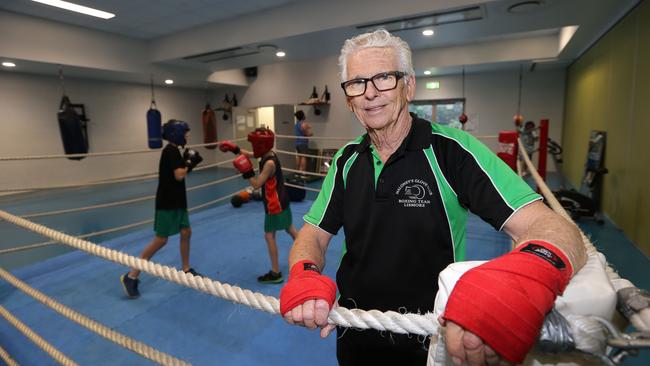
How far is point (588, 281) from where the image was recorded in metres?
0.46

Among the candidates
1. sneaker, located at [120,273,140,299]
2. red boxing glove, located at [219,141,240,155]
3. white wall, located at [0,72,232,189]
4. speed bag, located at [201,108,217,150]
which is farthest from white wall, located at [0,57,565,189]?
sneaker, located at [120,273,140,299]

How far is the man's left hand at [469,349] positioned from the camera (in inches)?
16.3

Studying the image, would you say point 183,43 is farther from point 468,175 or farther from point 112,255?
point 468,175

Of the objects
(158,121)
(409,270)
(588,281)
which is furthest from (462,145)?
(158,121)

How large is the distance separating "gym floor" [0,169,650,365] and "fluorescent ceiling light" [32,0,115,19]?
2.76 meters

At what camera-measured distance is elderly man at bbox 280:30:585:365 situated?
78 cm

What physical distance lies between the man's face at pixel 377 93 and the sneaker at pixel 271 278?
2.14 m

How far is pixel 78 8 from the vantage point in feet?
14.7

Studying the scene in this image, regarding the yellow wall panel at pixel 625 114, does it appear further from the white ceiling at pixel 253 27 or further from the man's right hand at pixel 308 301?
the man's right hand at pixel 308 301

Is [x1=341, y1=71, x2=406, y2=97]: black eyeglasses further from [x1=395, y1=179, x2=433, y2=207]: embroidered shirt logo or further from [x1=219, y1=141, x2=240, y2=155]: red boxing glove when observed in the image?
[x1=219, y1=141, x2=240, y2=155]: red boxing glove

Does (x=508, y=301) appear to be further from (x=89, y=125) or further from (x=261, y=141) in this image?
(x=89, y=125)

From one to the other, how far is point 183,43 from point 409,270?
5958 millimetres

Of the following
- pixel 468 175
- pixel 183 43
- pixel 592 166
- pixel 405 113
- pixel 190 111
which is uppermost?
pixel 183 43

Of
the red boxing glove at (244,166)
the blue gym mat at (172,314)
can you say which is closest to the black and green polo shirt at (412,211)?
the blue gym mat at (172,314)
